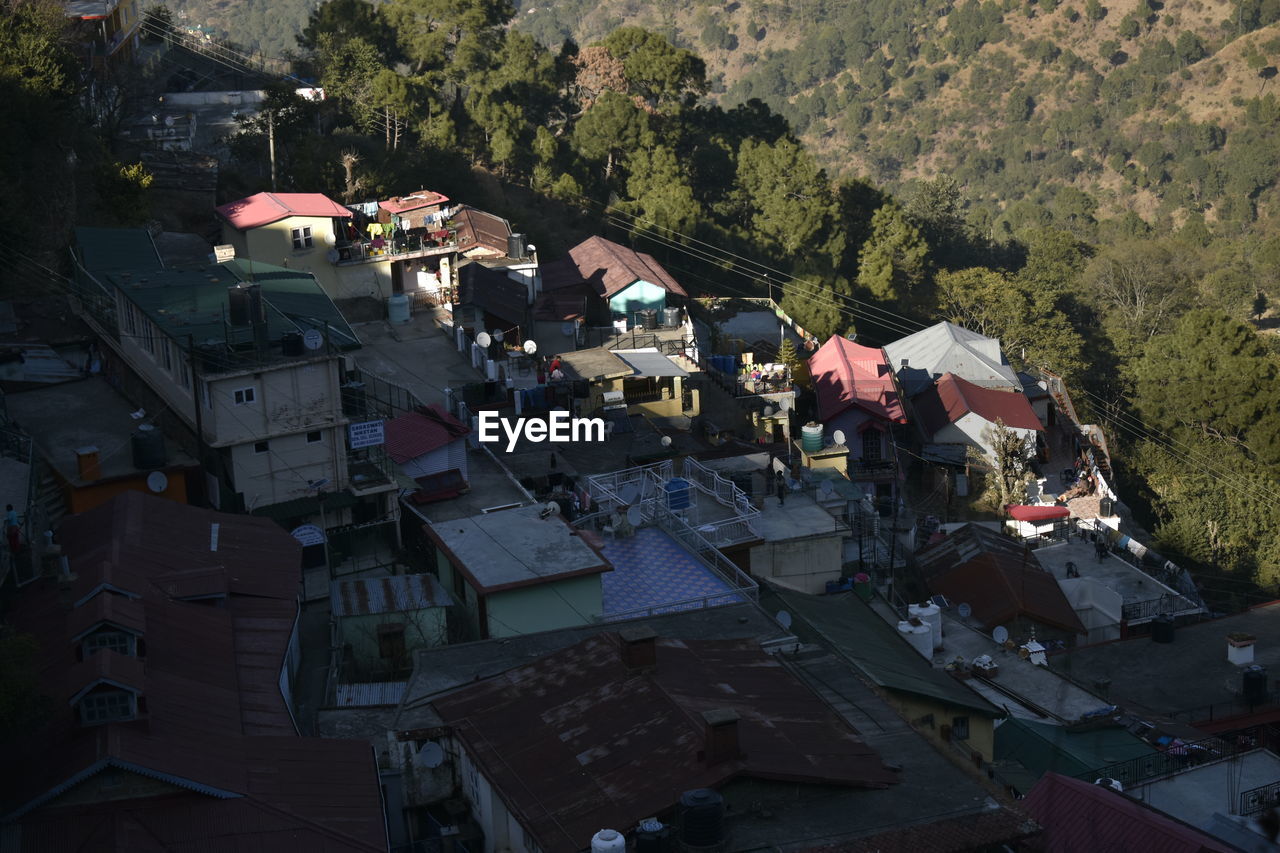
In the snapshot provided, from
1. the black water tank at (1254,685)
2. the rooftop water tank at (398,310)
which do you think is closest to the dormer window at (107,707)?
the black water tank at (1254,685)

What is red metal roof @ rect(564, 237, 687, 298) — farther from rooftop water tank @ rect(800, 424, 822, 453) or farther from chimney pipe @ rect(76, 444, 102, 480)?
chimney pipe @ rect(76, 444, 102, 480)

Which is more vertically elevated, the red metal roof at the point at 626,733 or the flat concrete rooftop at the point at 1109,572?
the red metal roof at the point at 626,733

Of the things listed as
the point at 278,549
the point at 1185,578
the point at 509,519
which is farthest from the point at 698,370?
the point at 278,549

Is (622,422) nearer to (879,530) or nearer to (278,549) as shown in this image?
(879,530)

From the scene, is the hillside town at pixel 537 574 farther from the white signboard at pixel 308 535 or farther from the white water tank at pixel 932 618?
the white water tank at pixel 932 618

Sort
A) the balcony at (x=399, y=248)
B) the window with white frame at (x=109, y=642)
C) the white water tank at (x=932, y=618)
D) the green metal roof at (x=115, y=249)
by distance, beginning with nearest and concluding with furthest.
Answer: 1. the window with white frame at (x=109, y=642)
2. the white water tank at (x=932, y=618)
3. the green metal roof at (x=115, y=249)
4. the balcony at (x=399, y=248)
